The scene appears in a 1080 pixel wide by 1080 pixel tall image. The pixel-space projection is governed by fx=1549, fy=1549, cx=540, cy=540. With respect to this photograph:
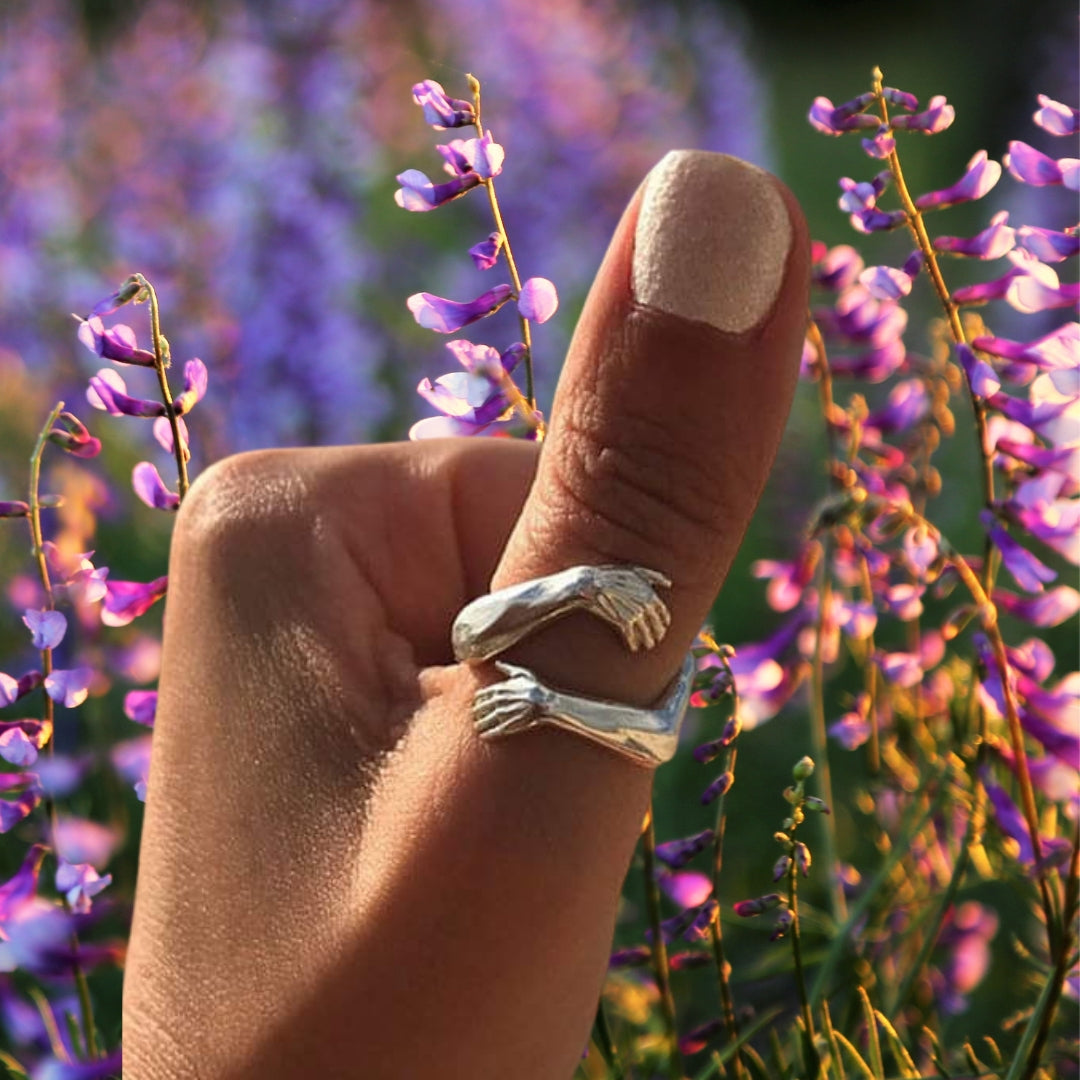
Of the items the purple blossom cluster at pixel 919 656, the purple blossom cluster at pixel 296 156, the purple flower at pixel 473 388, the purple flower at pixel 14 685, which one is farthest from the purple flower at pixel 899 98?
the purple blossom cluster at pixel 296 156

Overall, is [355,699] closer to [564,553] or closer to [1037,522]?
[564,553]

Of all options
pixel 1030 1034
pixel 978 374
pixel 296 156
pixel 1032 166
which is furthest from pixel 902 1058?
pixel 296 156

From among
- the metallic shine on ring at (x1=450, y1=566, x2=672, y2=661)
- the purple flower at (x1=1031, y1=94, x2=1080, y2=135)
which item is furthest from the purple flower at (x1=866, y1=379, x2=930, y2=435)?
the metallic shine on ring at (x1=450, y1=566, x2=672, y2=661)

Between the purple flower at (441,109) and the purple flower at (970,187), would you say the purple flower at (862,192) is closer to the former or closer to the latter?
the purple flower at (970,187)

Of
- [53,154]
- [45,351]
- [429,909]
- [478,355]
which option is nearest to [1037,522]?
[478,355]

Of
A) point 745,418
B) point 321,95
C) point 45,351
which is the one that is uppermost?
point 745,418
